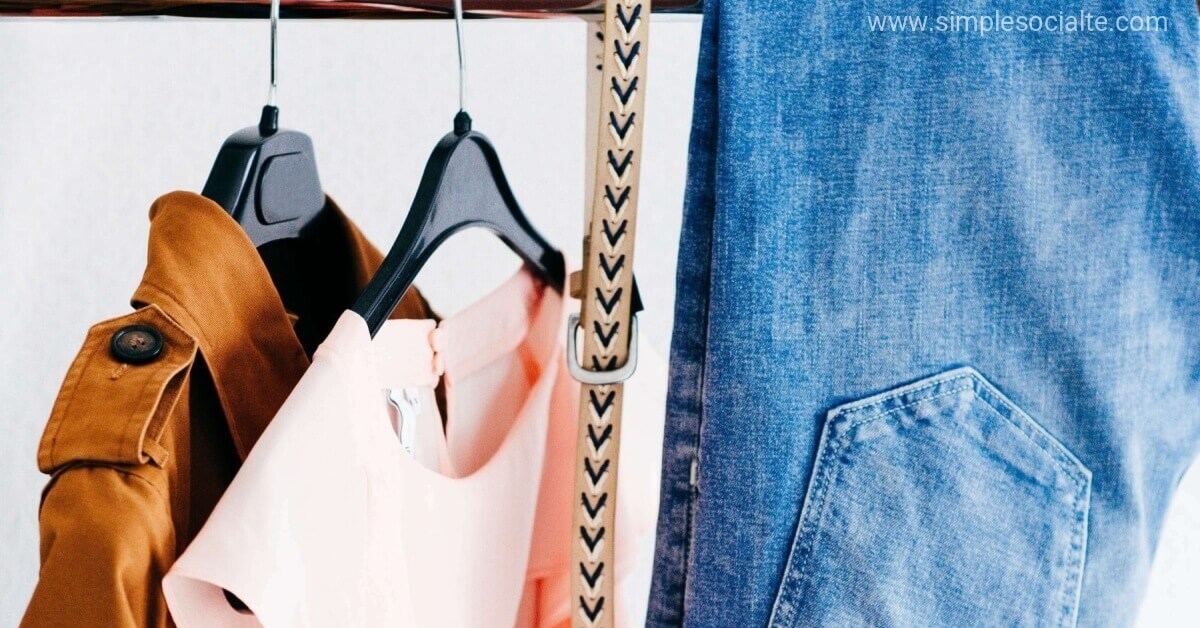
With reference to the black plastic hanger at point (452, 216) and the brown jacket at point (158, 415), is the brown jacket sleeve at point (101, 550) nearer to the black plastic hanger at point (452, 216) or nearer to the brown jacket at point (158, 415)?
the brown jacket at point (158, 415)

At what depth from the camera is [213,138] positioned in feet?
2.47

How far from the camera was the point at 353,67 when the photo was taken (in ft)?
2.54

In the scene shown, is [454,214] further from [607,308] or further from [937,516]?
[937,516]

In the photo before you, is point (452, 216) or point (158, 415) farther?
point (452, 216)

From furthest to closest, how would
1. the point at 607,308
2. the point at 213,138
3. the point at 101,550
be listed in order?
1. the point at 213,138
2. the point at 607,308
3. the point at 101,550

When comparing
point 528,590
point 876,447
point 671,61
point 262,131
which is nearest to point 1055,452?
point 876,447

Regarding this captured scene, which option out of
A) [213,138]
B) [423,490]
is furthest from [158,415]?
[213,138]

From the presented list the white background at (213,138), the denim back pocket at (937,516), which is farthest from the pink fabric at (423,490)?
the white background at (213,138)

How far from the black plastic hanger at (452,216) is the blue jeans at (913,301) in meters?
0.12

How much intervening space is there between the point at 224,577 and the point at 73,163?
549 mm

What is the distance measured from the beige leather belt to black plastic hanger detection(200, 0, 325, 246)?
0.15 meters

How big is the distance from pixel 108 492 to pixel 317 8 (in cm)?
23

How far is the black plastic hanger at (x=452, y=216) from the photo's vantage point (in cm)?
40

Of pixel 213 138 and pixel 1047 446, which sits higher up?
pixel 213 138
